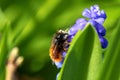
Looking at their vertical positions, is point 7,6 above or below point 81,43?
above

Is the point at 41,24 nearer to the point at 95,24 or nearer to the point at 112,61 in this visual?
the point at 95,24

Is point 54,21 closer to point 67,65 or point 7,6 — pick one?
point 7,6

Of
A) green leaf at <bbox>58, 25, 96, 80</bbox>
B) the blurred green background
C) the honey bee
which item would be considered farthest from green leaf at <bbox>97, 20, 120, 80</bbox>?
the blurred green background

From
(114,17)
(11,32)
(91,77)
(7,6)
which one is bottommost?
(91,77)

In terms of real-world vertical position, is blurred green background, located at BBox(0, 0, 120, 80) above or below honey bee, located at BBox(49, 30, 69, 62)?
above

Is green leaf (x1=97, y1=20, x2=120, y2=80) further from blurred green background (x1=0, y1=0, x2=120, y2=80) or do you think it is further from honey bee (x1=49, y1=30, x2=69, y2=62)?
blurred green background (x1=0, y1=0, x2=120, y2=80)

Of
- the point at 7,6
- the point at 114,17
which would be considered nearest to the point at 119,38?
the point at 114,17
